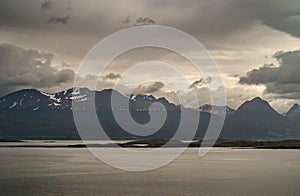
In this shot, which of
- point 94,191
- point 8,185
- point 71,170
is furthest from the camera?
point 71,170

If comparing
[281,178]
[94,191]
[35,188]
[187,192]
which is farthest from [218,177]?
[35,188]

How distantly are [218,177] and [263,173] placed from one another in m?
14.1

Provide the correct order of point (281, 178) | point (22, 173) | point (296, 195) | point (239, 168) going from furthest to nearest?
1. point (239, 168)
2. point (22, 173)
3. point (281, 178)
4. point (296, 195)

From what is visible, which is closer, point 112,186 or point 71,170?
point 112,186

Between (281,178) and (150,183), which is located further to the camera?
(281,178)

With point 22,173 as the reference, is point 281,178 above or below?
below

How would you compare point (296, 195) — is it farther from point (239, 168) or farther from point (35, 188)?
point (239, 168)

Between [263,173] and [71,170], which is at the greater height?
[71,170]

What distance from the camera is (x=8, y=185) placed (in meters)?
80.2

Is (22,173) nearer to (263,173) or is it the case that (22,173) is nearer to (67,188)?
(67,188)

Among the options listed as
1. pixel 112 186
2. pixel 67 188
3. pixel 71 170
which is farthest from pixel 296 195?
pixel 71 170

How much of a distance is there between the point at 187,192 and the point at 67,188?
67.5 ft

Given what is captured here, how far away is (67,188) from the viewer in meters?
77.5

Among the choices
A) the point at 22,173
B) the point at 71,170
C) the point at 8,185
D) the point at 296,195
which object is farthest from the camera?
the point at 71,170
